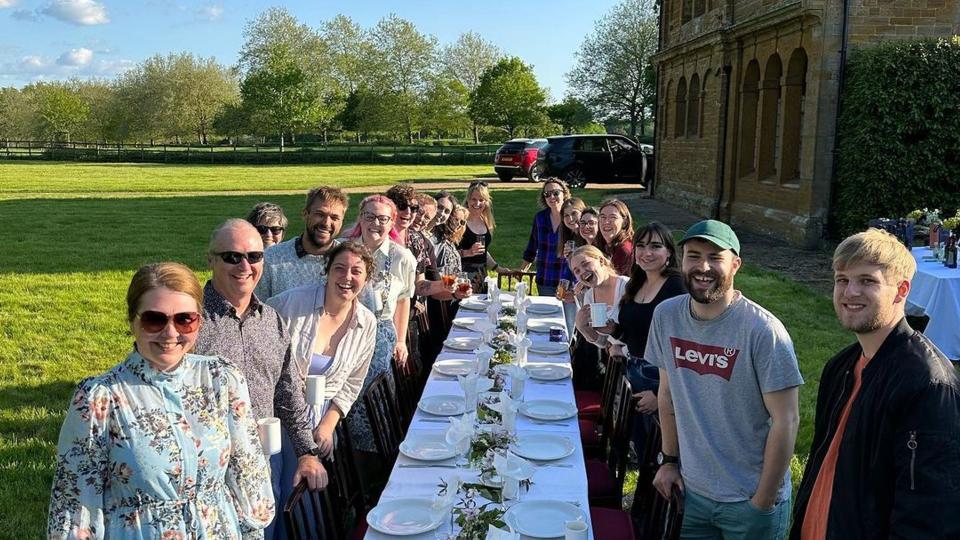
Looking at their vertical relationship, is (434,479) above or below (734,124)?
below

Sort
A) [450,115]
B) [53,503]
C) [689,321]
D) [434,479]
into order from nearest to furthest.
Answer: [53,503], [689,321], [434,479], [450,115]

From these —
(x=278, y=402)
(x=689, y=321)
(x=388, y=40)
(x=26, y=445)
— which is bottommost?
(x=26, y=445)

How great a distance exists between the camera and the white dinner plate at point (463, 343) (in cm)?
572

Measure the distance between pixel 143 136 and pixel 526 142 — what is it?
1847 inches

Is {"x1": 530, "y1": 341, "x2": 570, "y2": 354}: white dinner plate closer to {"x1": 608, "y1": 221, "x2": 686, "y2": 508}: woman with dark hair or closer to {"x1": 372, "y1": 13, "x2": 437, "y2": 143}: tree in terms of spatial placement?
{"x1": 608, "y1": 221, "x2": 686, "y2": 508}: woman with dark hair

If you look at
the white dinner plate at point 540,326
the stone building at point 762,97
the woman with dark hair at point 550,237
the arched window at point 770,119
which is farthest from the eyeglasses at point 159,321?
the arched window at point 770,119

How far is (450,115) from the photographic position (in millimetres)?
59500

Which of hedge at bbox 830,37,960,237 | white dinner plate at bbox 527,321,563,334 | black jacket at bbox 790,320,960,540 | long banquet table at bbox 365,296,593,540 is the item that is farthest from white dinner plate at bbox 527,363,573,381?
hedge at bbox 830,37,960,237

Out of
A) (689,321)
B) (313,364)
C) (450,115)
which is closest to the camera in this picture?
(689,321)

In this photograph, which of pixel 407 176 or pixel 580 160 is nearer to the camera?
pixel 580 160

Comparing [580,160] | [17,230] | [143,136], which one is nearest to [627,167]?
[580,160]

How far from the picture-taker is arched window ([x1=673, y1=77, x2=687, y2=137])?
22.1 metres

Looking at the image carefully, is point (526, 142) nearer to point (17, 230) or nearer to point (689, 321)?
point (17, 230)

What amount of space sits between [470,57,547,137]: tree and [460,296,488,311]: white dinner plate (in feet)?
160
